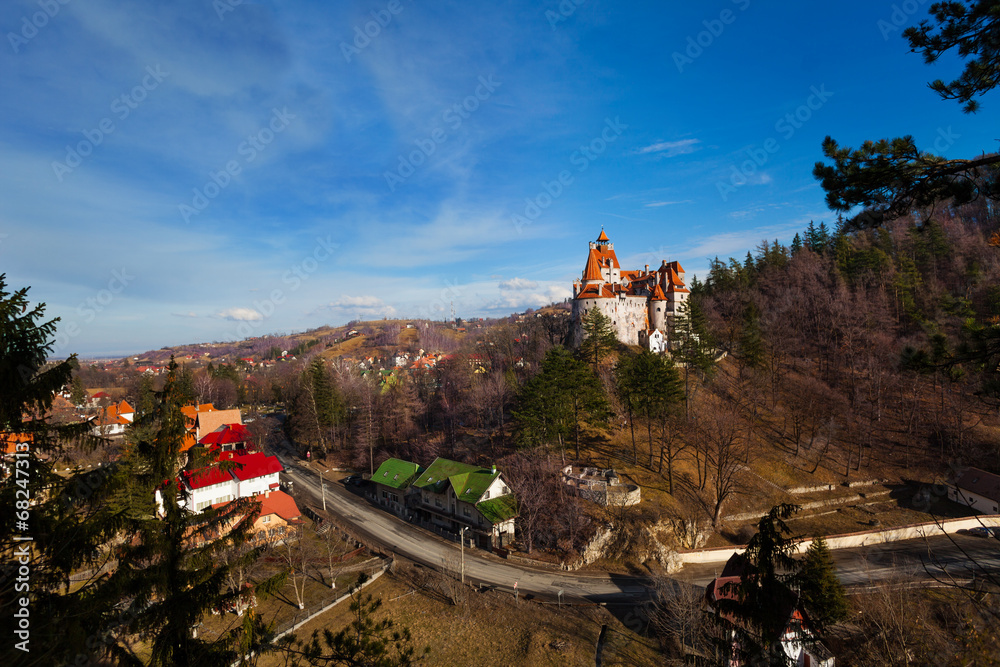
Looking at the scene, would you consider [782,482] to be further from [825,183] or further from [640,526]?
[825,183]

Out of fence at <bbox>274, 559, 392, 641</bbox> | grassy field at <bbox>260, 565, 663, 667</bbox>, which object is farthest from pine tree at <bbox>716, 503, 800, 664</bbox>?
fence at <bbox>274, 559, 392, 641</bbox>

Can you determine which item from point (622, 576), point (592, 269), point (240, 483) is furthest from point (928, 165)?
point (592, 269)

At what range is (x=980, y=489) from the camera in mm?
33875

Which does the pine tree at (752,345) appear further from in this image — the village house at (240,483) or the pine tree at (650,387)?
the village house at (240,483)

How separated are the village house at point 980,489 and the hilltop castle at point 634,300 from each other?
2838 cm

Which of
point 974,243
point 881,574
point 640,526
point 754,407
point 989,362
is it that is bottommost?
point 881,574

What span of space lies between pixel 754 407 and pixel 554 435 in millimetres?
24217

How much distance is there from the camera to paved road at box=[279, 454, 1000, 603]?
24469 millimetres

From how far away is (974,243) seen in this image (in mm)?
57875

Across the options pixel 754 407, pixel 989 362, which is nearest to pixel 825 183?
pixel 989 362

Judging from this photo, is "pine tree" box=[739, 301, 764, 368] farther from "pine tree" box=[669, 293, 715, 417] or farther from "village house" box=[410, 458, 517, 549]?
"village house" box=[410, 458, 517, 549]

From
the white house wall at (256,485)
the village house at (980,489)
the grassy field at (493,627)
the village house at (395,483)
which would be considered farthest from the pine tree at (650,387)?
the white house wall at (256,485)

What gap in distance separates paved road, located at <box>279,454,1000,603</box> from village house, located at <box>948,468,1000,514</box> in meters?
5.47

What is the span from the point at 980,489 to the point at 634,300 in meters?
34.9
